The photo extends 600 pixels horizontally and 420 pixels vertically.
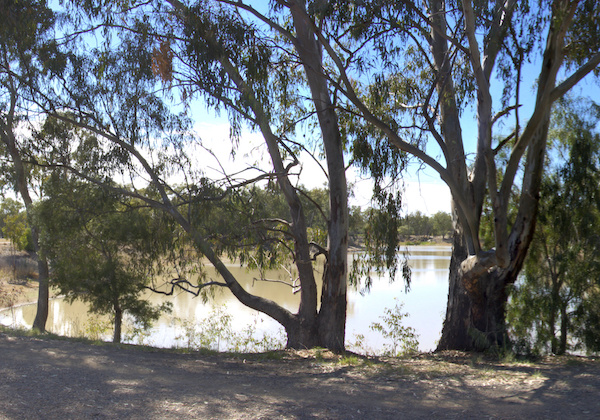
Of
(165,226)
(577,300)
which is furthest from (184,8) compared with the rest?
(577,300)

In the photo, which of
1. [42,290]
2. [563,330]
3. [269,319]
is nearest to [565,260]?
[563,330]

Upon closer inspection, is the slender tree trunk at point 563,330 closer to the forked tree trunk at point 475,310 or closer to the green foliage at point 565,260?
the green foliage at point 565,260

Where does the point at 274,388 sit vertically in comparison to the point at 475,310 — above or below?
below

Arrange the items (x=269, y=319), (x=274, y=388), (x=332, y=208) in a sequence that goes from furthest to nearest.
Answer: (x=269, y=319)
(x=332, y=208)
(x=274, y=388)

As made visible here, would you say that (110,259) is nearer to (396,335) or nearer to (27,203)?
(27,203)

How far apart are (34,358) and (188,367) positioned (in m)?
1.26

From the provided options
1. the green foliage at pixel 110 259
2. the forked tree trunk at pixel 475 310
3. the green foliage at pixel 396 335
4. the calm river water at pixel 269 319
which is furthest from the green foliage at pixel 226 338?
the forked tree trunk at pixel 475 310

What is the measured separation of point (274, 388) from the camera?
399cm

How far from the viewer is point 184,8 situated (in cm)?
638

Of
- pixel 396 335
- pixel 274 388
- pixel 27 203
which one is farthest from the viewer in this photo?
pixel 27 203

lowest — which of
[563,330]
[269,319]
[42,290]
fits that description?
[269,319]

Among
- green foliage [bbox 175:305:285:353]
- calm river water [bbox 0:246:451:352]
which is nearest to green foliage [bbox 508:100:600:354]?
calm river water [bbox 0:246:451:352]

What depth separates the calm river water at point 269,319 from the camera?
1041 centimetres

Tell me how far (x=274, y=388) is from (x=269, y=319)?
320 inches
